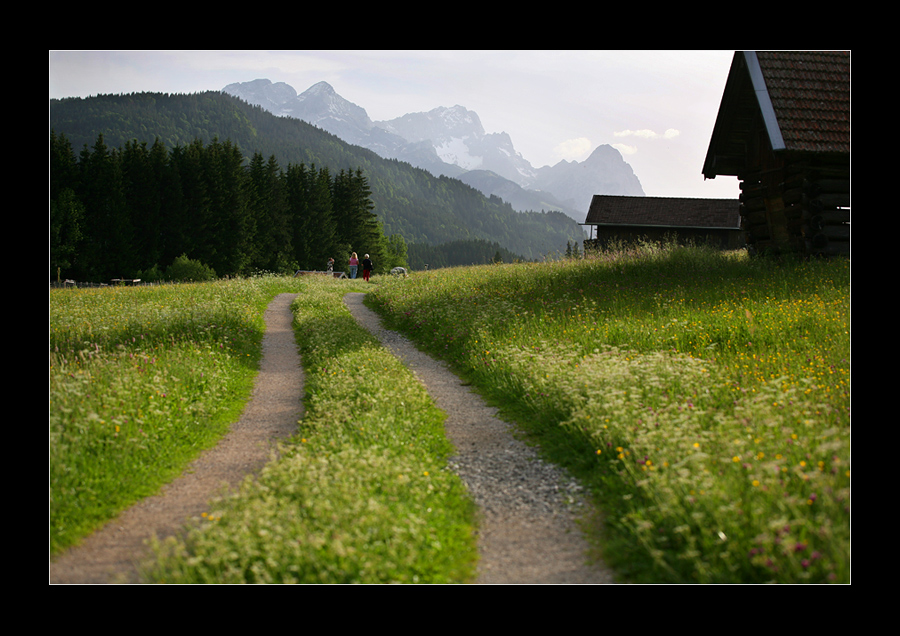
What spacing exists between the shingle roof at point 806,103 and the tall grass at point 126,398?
14.1 meters

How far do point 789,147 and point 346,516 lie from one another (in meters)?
14.1

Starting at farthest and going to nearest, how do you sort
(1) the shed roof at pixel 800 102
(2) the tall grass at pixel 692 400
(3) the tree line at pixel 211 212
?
(3) the tree line at pixel 211 212
(1) the shed roof at pixel 800 102
(2) the tall grass at pixel 692 400

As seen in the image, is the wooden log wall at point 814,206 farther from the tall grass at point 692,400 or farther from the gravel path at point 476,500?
the gravel path at point 476,500

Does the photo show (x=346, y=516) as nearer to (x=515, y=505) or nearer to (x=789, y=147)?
(x=515, y=505)

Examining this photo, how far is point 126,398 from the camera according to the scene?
6203mm

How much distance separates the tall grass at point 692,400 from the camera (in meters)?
3.43

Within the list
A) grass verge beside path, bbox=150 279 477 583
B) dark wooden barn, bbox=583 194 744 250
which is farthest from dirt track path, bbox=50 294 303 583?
dark wooden barn, bbox=583 194 744 250

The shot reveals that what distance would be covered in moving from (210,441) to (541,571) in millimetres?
4523

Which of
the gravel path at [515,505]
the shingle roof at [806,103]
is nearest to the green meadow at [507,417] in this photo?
the gravel path at [515,505]

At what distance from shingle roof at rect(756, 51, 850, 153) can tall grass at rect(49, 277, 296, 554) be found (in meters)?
14.1

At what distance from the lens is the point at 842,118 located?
43.2 feet

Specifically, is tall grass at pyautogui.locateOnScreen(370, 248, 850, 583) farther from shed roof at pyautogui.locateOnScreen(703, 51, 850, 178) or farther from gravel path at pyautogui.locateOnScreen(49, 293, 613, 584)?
shed roof at pyautogui.locateOnScreen(703, 51, 850, 178)

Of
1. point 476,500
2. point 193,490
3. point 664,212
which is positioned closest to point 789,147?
point 476,500
